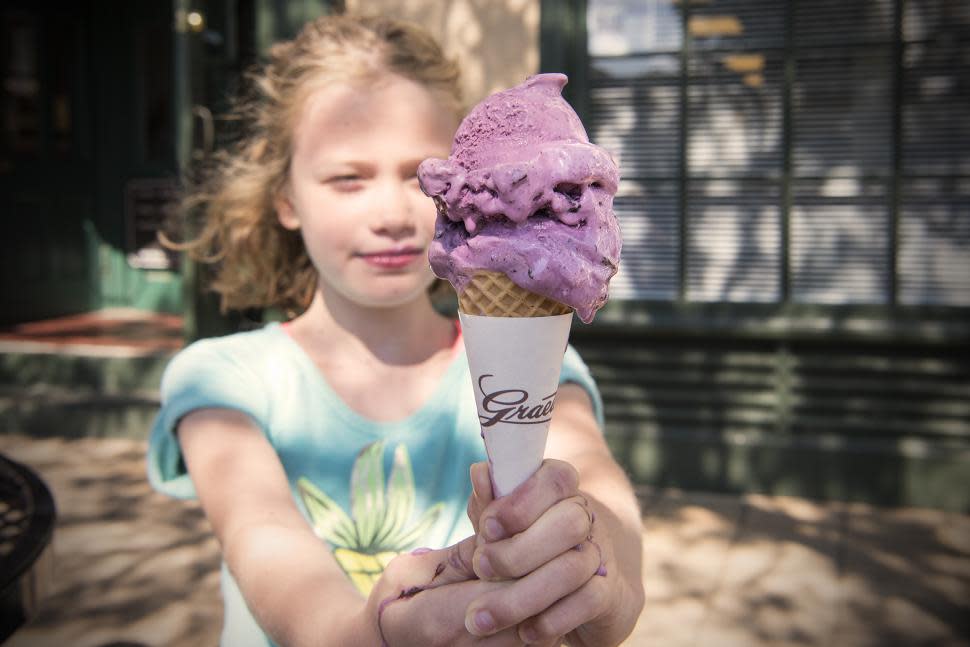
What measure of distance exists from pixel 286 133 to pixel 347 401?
56 cm

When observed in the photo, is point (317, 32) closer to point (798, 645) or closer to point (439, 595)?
point (439, 595)

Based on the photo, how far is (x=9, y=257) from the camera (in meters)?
7.82

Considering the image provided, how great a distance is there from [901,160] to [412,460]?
385cm

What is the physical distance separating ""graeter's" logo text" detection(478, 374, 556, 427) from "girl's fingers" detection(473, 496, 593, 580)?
4.3 inches

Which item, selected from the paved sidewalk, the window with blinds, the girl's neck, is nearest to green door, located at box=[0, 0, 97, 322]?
the paved sidewalk

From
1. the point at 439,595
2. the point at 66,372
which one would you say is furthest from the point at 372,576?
the point at 66,372

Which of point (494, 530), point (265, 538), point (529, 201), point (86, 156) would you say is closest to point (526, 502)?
point (494, 530)

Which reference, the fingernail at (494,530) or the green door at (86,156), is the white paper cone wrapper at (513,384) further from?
the green door at (86,156)

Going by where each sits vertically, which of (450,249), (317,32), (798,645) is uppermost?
(317,32)

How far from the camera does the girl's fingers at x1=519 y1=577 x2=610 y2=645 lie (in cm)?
103

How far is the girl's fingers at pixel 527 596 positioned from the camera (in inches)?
39.2

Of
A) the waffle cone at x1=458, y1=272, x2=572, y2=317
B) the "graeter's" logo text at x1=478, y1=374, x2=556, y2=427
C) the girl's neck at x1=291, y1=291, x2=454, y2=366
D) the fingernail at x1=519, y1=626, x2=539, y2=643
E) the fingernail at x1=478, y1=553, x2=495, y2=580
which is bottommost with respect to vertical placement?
the fingernail at x1=519, y1=626, x2=539, y2=643

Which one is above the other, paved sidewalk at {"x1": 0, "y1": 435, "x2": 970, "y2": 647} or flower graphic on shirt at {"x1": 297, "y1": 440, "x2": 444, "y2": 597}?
flower graphic on shirt at {"x1": 297, "y1": 440, "x2": 444, "y2": 597}

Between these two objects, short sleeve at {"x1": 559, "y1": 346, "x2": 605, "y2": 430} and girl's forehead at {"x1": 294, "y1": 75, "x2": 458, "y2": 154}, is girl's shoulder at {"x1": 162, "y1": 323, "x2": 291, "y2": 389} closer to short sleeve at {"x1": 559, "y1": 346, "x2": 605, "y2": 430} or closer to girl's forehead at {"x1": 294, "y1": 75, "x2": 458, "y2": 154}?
girl's forehead at {"x1": 294, "y1": 75, "x2": 458, "y2": 154}
